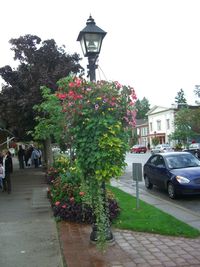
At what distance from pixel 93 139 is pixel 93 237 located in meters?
1.76

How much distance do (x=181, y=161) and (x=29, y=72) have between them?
341 inches

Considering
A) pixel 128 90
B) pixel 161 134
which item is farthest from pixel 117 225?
pixel 161 134

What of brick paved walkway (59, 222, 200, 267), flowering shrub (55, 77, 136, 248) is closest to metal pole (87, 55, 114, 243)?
brick paved walkway (59, 222, 200, 267)

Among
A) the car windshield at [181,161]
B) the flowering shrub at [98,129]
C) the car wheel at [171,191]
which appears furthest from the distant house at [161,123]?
the flowering shrub at [98,129]

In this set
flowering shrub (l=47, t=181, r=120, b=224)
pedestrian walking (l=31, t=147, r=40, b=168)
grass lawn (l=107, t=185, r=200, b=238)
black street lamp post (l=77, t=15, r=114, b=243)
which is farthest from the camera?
pedestrian walking (l=31, t=147, r=40, b=168)

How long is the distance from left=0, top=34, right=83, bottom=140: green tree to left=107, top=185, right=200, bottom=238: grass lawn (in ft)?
30.1

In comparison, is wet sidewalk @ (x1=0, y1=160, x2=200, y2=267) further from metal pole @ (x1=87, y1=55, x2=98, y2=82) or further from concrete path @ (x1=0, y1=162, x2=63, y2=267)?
metal pole @ (x1=87, y1=55, x2=98, y2=82)

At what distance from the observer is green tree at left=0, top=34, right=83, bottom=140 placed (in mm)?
16703

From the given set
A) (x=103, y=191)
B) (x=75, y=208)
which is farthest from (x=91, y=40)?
(x=75, y=208)

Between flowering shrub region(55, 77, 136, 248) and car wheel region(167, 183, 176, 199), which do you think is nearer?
flowering shrub region(55, 77, 136, 248)

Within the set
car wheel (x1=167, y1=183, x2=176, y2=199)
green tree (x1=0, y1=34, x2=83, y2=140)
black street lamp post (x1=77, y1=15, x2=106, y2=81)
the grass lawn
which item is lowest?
the grass lawn

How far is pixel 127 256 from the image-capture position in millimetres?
5562

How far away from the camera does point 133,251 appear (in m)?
5.80

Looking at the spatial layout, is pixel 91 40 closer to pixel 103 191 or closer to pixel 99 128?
pixel 99 128
